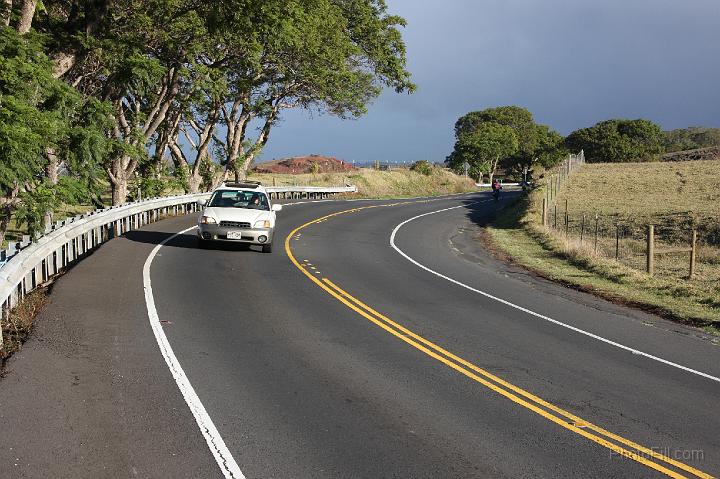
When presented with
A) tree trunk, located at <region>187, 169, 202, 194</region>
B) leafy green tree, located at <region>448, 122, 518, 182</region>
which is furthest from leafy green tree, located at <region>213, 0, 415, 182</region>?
leafy green tree, located at <region>448, 122, 518, 182</region>

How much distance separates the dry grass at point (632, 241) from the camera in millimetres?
16562

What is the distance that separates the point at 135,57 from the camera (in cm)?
2225

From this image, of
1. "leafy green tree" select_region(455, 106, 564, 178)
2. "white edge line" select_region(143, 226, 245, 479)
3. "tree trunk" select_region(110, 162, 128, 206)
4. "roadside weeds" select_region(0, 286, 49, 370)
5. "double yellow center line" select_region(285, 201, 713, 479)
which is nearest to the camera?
"white edge line" select_region(143, 226, 245, 479)

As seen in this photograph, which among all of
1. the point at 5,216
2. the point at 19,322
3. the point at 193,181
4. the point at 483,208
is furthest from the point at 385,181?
the point at 19,322

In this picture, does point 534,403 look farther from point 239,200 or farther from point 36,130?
point 239,200

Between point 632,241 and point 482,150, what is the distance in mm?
73345

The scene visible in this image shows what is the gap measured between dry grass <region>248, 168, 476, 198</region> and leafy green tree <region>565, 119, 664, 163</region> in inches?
1420

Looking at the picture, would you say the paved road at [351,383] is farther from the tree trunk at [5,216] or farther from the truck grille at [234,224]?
the tree trunk at [5,216]

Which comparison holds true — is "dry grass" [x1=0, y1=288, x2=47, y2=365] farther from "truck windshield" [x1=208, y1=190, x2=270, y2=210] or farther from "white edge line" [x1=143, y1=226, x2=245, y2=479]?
"truck windshield" [x1=208, y1=190, x2=270, y2=210]

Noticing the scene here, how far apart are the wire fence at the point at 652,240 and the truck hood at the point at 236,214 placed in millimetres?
10454

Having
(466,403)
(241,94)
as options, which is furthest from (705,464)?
(241,94)

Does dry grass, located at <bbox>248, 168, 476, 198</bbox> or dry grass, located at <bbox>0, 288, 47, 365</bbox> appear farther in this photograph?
dry grass, located at <bbox>248, 168, 476, 198</bbox>

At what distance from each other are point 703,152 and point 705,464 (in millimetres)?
88598

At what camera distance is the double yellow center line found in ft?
20.9
